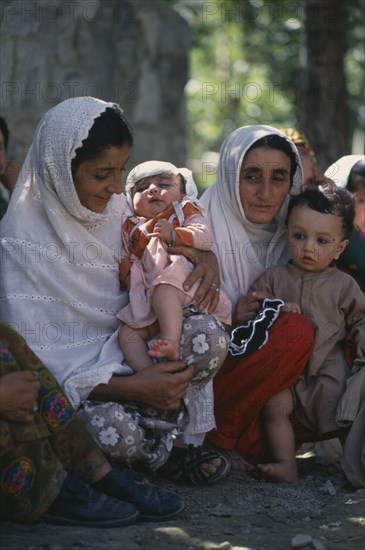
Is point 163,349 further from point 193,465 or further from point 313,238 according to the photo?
point 313,238

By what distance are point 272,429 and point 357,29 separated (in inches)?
326

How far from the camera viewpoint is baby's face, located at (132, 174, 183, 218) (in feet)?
12.9

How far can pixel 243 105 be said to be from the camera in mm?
17062

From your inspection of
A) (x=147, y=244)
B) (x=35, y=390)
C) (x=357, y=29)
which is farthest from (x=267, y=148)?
(x=357, y=29)

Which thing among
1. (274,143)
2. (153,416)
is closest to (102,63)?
(274,143)

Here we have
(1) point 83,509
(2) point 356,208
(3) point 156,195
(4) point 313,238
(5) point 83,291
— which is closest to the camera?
(1) point 83,509

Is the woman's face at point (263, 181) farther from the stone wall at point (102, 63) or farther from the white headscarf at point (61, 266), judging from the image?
the stone wall at point (102, 63)

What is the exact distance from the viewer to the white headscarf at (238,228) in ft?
13.9

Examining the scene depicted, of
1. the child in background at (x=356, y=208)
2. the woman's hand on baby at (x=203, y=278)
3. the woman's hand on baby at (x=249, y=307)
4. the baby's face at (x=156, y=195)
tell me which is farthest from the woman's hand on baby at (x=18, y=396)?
the child in background at (x=356, y=208)

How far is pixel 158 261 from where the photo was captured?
375 cm

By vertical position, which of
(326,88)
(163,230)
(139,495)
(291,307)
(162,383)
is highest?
(326,88)

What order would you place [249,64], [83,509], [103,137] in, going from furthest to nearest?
[249,64] → [103,137] → [83,509]

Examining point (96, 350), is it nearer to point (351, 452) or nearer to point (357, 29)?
point (351, 452)

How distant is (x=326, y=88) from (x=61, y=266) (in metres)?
4.97
